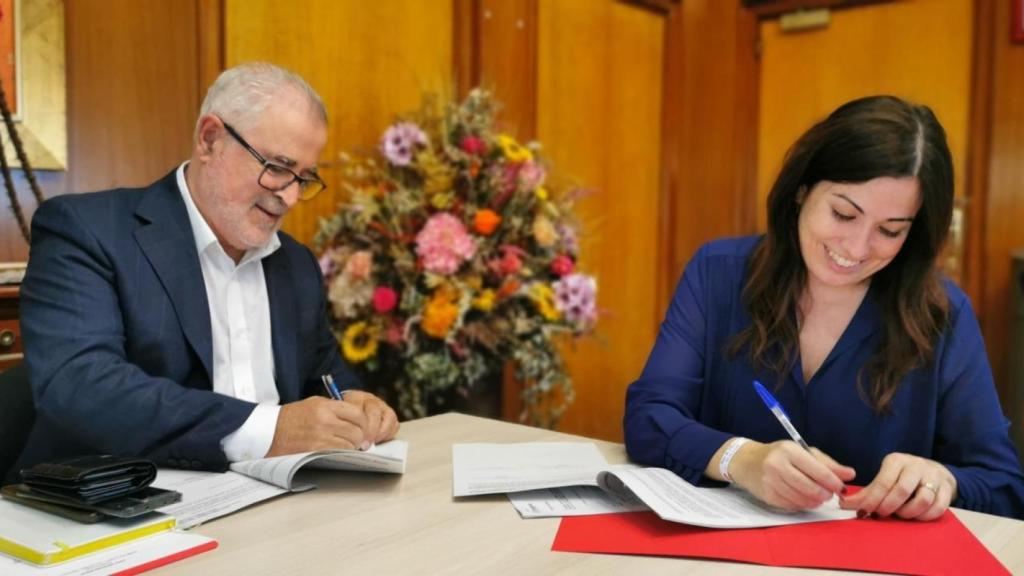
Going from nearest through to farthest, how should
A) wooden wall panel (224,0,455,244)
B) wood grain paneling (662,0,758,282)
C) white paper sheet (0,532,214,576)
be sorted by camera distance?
white paper sheet (0,532,214,576), wooden wall panel (224,0,455,244), wood grain paneling (662,0,758,282)

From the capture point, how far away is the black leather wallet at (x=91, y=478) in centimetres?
98

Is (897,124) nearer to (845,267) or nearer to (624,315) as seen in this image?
(845,267)

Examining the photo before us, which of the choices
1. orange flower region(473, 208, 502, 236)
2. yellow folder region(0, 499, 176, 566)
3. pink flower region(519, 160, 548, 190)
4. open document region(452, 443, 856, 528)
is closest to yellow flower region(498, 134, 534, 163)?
pink flower region(519, 160, 548, 190)

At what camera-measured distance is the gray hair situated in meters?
1.57

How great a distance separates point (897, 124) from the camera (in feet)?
4.56

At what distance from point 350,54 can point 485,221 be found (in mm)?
835

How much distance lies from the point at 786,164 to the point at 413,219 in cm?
114

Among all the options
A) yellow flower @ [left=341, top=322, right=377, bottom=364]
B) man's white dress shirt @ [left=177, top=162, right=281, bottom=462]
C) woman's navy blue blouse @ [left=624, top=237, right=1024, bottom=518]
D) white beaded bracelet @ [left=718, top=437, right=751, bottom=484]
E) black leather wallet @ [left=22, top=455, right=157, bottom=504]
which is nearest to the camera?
black leather wallet @ [left=22, top=455, right=157, bottom=504]

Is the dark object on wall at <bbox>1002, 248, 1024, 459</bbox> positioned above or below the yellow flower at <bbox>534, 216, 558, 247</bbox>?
below

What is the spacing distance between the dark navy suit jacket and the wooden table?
0.24m

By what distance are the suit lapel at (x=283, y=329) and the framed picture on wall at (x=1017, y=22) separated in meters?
3.34

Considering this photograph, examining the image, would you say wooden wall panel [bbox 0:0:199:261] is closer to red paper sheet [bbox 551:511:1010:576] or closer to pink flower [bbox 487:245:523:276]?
pink flower [bbox 487:245:523:276]

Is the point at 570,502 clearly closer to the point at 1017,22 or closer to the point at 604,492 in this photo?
the point at 604,492

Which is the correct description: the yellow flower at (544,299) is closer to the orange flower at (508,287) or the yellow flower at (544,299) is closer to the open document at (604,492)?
the orange flower at (508,287)
